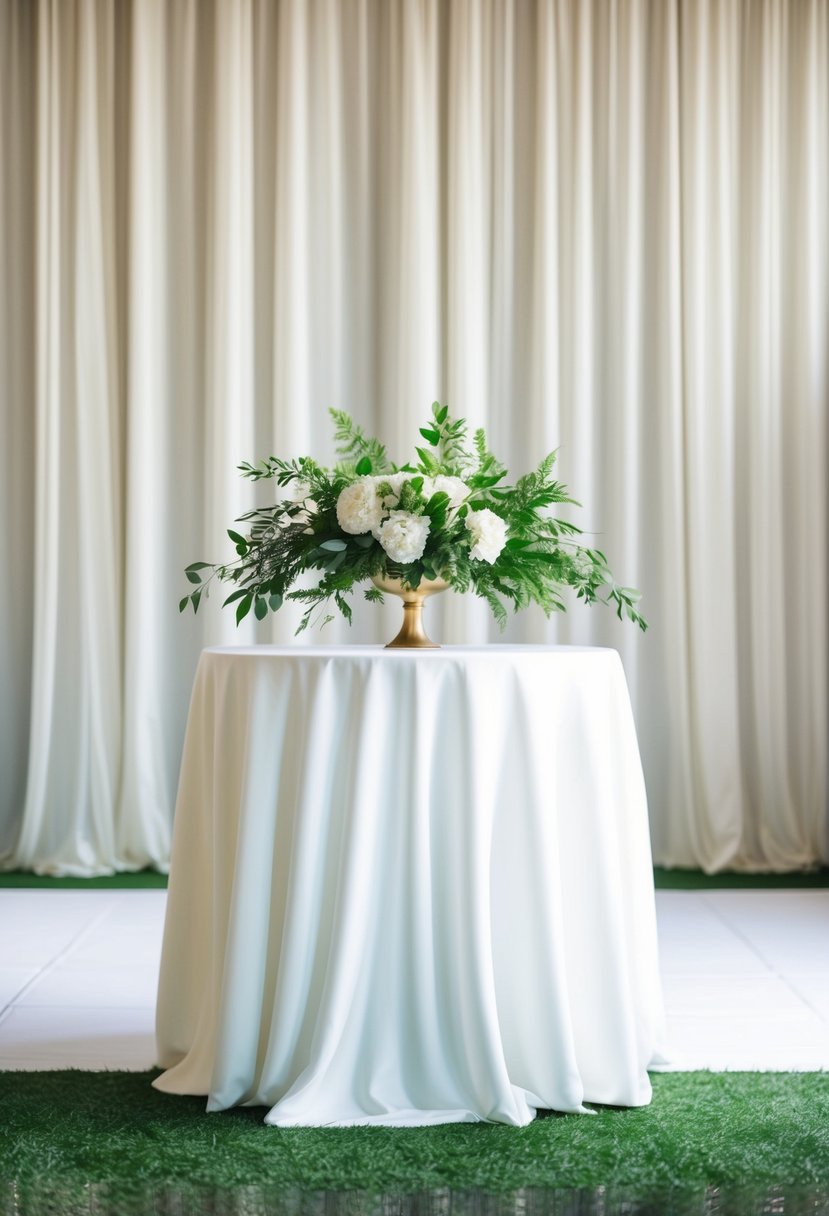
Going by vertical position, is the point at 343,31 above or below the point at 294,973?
above

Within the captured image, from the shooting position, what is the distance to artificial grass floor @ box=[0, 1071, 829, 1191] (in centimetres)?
200

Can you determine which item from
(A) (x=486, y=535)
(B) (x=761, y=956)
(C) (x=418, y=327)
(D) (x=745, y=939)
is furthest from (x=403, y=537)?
(C) (x=418, y=327)

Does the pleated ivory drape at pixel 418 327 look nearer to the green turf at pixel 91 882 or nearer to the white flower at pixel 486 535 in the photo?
the green turf at pixel 91 882

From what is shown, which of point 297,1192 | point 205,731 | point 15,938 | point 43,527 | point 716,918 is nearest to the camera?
point 297,1192

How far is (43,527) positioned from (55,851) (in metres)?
1.10

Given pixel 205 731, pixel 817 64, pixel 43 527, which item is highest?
pixel 817 64

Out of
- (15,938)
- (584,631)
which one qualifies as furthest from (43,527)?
(584,631)

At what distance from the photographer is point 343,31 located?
4562 millimetres

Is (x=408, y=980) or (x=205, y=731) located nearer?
(x=408, y=980)

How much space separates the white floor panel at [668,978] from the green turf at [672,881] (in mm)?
90

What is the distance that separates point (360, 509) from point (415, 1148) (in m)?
1.08

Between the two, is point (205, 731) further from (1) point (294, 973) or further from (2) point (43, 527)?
(2) point (43, 527)

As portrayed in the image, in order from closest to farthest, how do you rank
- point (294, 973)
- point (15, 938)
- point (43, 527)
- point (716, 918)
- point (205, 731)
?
point (294, 973) < point (205, 731) < point (15, 938) < point (716, 918) < point (43, 527)

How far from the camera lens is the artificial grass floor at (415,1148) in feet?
6.57
